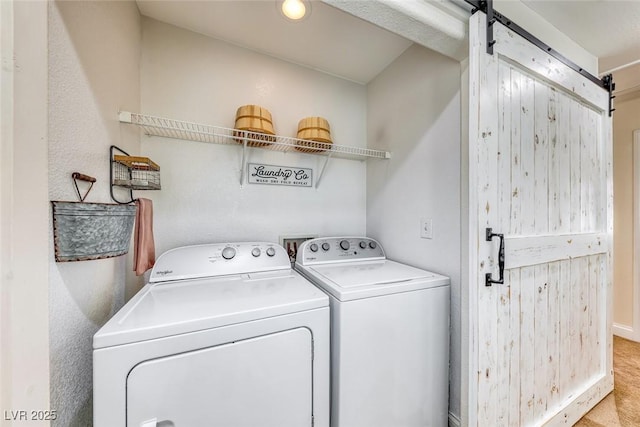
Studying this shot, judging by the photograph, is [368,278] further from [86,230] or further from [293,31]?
[293,31]

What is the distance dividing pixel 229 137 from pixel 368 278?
1161 millimetres

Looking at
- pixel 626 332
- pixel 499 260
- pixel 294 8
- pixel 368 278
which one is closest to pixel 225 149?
pixel 294 8

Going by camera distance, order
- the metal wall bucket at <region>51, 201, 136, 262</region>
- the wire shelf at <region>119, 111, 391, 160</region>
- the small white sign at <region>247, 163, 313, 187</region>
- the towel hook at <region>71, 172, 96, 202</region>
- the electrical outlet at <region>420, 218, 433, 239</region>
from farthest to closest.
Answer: the small white sign at <region>247, 163, 313, 187</region> → the electrical outlet at <region>420, 218, 433, 239</region> → the wire shelf at <region>119, 111, 391, 160</region> → the towel hook at <region>71, 172, 96, 202</region> → the metal wall bucket at <region>51, 201, 136, 262</region>

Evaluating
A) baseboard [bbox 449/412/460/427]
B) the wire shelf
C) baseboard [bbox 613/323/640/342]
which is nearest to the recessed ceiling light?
the wire shelf

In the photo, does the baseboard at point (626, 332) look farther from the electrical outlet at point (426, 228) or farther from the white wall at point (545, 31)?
the electrical outlet at point (426, 228)

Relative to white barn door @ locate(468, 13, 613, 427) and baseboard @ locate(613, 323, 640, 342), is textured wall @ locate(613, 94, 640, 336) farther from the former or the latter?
white barn door @ locate(468, 13, 613, 427)

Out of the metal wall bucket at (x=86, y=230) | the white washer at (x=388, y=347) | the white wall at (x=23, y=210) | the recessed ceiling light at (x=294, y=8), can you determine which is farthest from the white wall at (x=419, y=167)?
the white wall at (x=23, y=210)

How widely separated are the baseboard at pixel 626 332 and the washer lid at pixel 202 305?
3.62 metres

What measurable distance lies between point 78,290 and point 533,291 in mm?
2064

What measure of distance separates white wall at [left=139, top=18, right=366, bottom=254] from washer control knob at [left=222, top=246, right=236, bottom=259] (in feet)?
0.83

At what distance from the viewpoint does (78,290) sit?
2.58ft

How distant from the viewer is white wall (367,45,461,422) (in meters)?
1.32

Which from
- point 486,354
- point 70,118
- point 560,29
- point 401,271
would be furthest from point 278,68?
point 486,354

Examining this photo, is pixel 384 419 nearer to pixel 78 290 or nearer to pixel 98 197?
pixel 78 290
